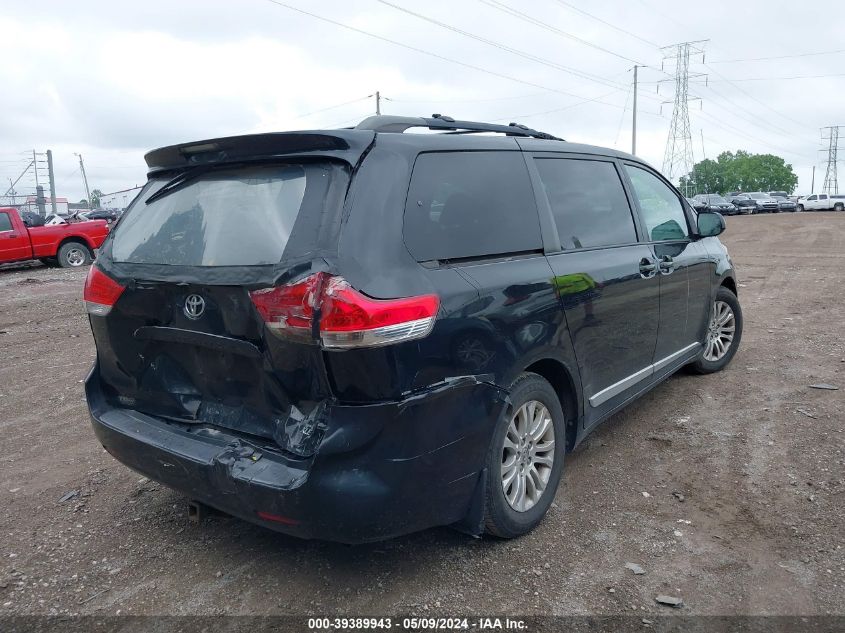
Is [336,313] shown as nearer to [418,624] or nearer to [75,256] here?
[418,624]

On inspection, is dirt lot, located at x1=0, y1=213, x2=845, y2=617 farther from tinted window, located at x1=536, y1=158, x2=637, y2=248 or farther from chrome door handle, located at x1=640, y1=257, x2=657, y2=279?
tinted window, located at x1=536, y1=158, x2=637, y2=248

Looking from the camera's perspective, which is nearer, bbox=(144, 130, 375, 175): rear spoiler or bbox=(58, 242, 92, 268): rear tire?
bbox=(144, 130, 375, 175): rear spoiler

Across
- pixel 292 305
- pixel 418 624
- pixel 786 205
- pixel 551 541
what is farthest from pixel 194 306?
pixel 786 205

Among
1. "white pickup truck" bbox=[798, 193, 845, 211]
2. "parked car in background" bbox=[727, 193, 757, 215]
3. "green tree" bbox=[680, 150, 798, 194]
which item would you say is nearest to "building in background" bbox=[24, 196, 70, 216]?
"parked car in background" bbox=[727, 193, 757, 215]

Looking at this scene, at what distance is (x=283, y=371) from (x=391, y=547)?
1.12 m

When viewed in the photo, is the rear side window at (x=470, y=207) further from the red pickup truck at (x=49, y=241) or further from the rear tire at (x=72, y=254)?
the rear tire at (x=72, y=254)

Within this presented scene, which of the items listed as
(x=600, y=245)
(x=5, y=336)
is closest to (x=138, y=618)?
(x=600, y=245)

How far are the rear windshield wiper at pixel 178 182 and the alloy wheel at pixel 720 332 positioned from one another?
4.12m

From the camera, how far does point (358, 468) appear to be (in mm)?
2383

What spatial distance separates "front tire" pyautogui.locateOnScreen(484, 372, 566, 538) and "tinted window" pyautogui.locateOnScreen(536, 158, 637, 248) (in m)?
0.87

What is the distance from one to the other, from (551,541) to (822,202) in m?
53.2

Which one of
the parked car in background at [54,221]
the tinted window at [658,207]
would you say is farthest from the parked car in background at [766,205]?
the tinted window at [658,207]

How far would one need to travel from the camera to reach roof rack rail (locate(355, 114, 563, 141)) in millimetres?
2878

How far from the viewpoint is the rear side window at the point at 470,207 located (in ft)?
8.75
